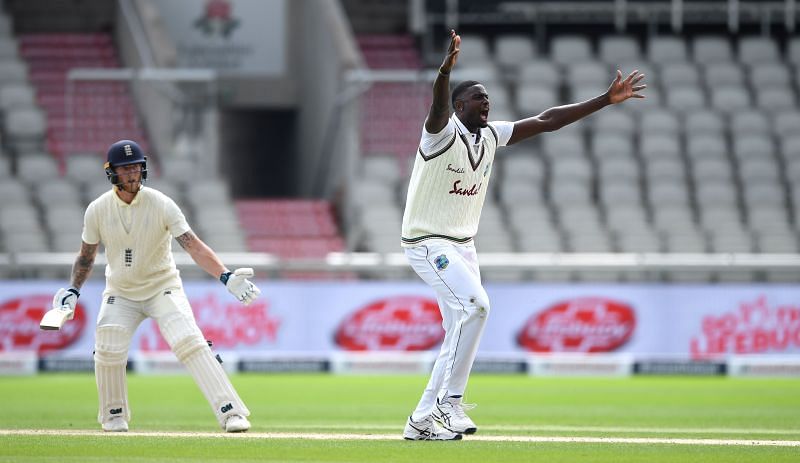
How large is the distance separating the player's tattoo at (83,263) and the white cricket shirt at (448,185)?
2.27 meters

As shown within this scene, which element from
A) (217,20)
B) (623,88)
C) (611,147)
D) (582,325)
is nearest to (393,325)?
(582,325)

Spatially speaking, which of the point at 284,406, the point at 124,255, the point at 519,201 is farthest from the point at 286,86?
the point at 124,255

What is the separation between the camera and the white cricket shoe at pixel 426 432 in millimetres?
9062

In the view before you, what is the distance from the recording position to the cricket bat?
9344mm

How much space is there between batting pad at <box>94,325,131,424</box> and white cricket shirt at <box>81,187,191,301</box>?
0.97 feet

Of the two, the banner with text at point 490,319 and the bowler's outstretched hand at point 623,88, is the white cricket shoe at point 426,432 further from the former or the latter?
the banner with text at point 490,319

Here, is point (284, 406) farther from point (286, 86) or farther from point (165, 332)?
point (286, 86)

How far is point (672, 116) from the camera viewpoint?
24.6m

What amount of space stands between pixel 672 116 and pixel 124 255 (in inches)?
645

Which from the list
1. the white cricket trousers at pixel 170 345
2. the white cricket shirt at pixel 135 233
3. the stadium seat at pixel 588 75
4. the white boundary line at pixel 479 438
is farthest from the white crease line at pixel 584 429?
the stadium seat at pixel 588 75

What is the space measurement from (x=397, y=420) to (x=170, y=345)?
2325mm

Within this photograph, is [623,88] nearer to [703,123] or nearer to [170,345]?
[170,345]

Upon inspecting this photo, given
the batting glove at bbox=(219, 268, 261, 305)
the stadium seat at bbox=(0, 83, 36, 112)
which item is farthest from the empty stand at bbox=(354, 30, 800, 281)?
the batting glove at bbox=(219, 268, 261, 305)

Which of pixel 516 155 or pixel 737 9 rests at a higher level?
pixel 737 9
